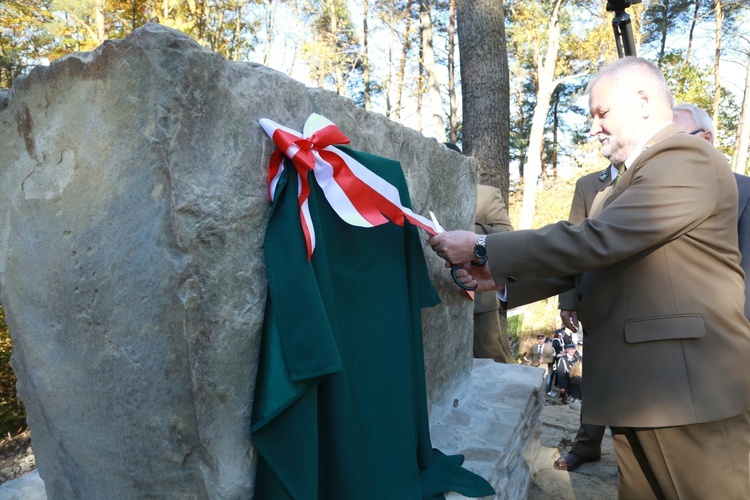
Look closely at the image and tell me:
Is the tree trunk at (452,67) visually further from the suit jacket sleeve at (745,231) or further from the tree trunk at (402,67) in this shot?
the suit jacket sleeve at (745,231)

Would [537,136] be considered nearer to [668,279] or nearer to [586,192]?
[586,192]

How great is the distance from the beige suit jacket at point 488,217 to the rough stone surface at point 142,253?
7.28 ft

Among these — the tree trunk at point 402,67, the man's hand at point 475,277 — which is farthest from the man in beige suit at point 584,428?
the tree trunk at point 402,67

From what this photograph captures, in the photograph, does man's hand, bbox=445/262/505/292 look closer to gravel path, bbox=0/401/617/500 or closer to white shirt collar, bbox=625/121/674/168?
white shirt collar, bbox=625/121/674/168

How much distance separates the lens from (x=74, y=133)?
140 cm

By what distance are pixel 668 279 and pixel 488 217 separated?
191cm

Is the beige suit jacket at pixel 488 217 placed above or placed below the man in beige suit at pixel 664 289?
above

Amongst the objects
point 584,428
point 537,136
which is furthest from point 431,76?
point 584,428

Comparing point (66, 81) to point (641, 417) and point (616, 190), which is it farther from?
point (641, 417)

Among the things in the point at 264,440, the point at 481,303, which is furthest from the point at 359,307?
the point at 481,303

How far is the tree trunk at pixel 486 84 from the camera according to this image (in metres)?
4.86

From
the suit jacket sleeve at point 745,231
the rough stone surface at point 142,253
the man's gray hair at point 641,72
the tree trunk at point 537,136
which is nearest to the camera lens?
the rough stone surface at point 142,253

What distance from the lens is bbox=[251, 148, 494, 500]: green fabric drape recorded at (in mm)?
1415

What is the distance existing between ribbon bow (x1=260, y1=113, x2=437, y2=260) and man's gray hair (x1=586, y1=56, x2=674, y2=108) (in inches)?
33.2
